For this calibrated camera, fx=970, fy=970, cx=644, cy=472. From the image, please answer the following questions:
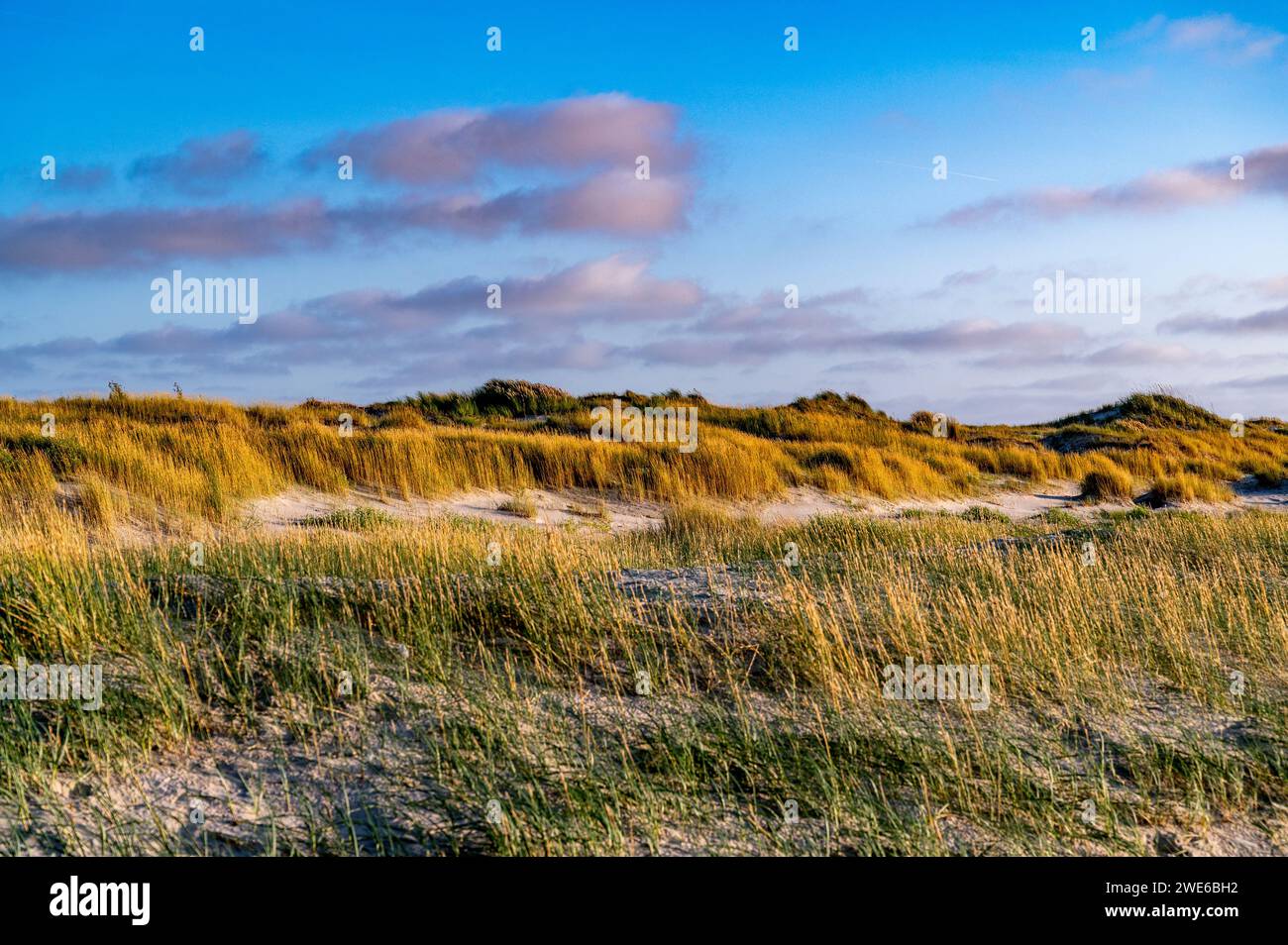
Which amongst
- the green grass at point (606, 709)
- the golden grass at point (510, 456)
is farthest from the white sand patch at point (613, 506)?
the green grass at point (606, 709)

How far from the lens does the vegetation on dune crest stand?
13.4 metres

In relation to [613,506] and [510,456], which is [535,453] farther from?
[613,506]

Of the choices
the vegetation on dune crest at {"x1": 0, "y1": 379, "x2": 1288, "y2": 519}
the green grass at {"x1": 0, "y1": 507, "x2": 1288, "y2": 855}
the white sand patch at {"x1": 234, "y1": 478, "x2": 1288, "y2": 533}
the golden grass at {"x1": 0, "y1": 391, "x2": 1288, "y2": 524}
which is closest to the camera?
the green grass at {"x1": 0, "y1": 507, "x2": 1288, "y2": 855}

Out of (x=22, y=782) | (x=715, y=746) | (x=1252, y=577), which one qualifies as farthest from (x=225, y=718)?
(x=1252, y=577)

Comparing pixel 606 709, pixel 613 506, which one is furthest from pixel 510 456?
pixel 606 709

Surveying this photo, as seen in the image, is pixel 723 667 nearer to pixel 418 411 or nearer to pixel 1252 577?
pixel 1252 577

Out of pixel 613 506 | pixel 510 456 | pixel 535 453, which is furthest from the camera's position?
pixel 535 453

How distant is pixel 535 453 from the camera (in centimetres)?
1895

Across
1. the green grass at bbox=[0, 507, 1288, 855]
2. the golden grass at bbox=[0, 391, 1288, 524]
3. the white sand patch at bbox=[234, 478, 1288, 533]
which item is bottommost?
the green grass at bbox=[0, 507, 1288, 855]

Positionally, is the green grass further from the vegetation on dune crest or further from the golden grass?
the golden grass

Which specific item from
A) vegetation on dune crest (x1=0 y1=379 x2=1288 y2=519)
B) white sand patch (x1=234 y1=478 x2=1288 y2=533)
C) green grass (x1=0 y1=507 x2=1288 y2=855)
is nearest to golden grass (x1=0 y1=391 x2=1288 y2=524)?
vegetation on dune crest (x1=0 y1=379 x2=1288 y2=519)

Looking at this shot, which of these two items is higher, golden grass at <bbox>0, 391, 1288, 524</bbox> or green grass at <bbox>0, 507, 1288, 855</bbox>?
golden grass at <bbox>0, 391, 1288, 524</bbox>

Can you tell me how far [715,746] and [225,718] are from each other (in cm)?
248

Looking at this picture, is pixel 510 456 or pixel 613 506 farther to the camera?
pixel 510 456
